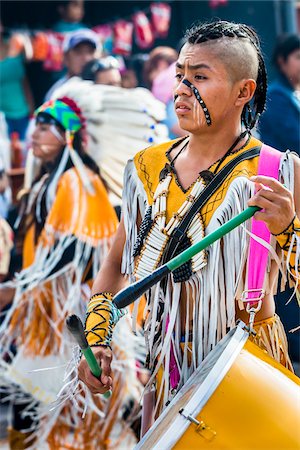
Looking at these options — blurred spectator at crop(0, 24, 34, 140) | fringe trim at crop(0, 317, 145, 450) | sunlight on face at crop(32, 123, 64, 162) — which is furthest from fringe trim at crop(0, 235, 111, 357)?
blurred spectator at crop(0, 24, 34, 140)

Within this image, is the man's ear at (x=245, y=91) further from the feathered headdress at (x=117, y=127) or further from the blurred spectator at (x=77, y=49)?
the blurred spectator at (x=77, y=49)

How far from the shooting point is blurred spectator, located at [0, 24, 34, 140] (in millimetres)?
7449

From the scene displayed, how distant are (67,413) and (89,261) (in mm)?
669

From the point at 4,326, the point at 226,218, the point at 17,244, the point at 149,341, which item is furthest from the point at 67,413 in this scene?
the point at 226,218

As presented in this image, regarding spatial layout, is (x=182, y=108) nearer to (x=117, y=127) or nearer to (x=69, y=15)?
(x=117, y=127)

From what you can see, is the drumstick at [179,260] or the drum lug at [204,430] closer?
the drum lug at [204,430]

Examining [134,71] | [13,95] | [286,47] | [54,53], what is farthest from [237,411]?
[54,53]

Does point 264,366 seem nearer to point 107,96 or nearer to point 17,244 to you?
point 107,96

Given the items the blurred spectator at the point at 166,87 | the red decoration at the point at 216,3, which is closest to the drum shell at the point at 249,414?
the blurred spectator at the point at 166,87

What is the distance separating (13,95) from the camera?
748cm

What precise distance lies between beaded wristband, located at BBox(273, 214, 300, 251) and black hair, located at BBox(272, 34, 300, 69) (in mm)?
3826

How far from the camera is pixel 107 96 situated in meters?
4.56

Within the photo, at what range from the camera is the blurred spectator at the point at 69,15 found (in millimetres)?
7355

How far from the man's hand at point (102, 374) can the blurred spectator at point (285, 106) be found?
2.61 meters
